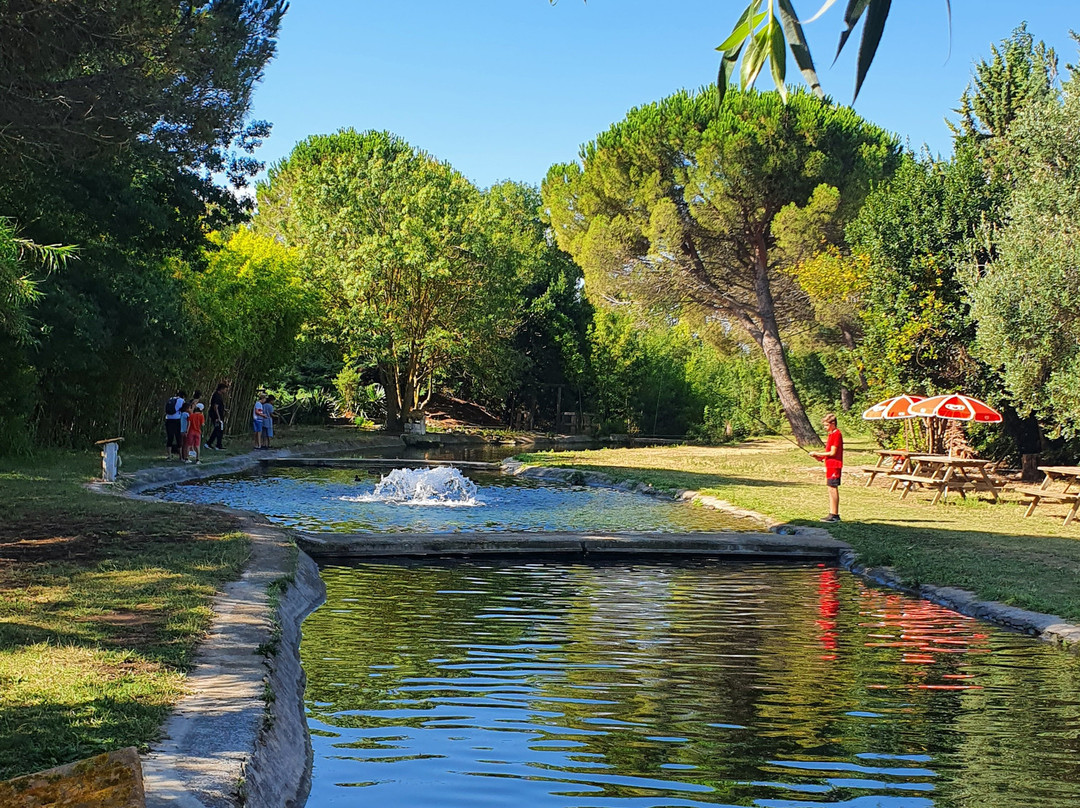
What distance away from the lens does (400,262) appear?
1564 inches

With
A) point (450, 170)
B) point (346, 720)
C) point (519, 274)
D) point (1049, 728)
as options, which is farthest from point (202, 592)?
point (450, 170)

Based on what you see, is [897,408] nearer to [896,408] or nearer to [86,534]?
[896,408]

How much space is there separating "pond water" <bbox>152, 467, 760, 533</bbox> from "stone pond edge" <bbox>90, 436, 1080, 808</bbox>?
5.80ft

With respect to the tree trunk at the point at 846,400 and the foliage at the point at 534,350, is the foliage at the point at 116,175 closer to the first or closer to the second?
the foliage at the point at 534,350

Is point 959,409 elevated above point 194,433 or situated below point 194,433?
above

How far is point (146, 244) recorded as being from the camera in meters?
22.7

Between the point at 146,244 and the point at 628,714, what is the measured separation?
19.2 m

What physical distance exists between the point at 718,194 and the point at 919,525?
65.5 feet

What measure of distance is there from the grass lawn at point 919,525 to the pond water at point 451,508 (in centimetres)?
135

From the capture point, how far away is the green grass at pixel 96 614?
4.89m

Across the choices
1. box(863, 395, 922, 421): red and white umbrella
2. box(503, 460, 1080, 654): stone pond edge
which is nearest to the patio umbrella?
box(863, 395, 922, 421): red and white umbrella

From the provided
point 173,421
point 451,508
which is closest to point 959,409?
point 451,508

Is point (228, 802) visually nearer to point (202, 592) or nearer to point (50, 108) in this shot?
point (202, 592)

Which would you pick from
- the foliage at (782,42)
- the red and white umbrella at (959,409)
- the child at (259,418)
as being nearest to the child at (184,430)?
the child at (259,418)
